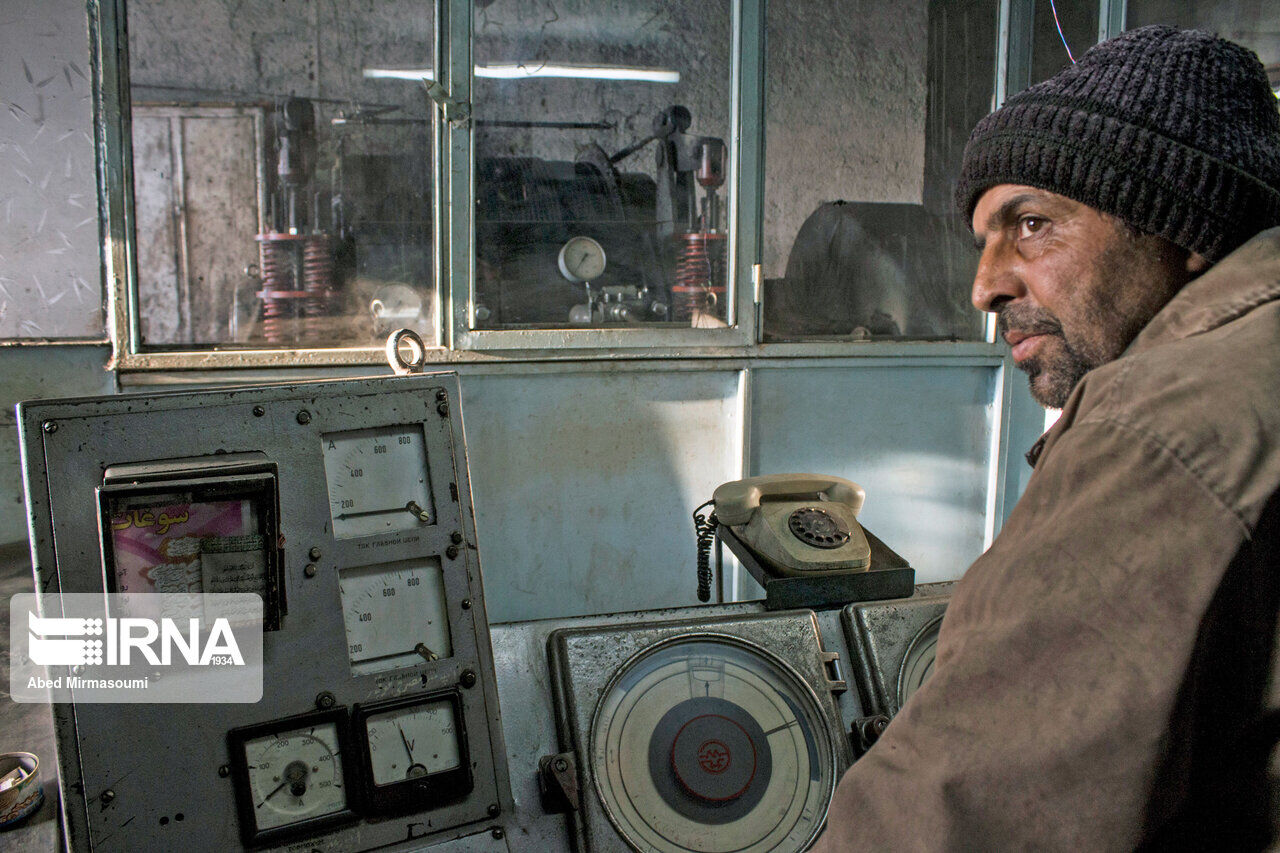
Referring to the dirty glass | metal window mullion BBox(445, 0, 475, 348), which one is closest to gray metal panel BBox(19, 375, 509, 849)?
metal window mullion BBox(445, 0, 475, 348)

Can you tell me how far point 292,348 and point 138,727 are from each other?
1382mm

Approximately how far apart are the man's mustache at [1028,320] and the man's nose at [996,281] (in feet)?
0.05

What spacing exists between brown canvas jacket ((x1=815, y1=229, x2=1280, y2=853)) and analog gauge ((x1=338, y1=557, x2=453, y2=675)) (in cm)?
59

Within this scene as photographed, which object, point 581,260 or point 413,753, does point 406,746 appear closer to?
point 413,753

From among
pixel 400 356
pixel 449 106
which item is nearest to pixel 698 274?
pixel 449 106

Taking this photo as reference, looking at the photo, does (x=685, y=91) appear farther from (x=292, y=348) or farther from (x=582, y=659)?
(x=582, y=659)

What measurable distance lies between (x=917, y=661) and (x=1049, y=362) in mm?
517

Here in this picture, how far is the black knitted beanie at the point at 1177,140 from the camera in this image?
2.65 feet

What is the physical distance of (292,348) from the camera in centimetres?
212

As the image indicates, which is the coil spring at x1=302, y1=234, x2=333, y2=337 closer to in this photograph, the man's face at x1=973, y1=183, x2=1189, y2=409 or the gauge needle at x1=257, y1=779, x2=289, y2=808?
the gauge needle at x1=257, y1=779, x2=289, y2=808

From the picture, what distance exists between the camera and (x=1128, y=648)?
0.55m

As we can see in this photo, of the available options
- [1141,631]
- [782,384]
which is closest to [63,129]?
[782,384]

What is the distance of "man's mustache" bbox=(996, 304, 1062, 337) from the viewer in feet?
3.05

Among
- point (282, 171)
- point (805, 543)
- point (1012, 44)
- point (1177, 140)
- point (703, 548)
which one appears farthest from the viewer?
point (1012, 44)
